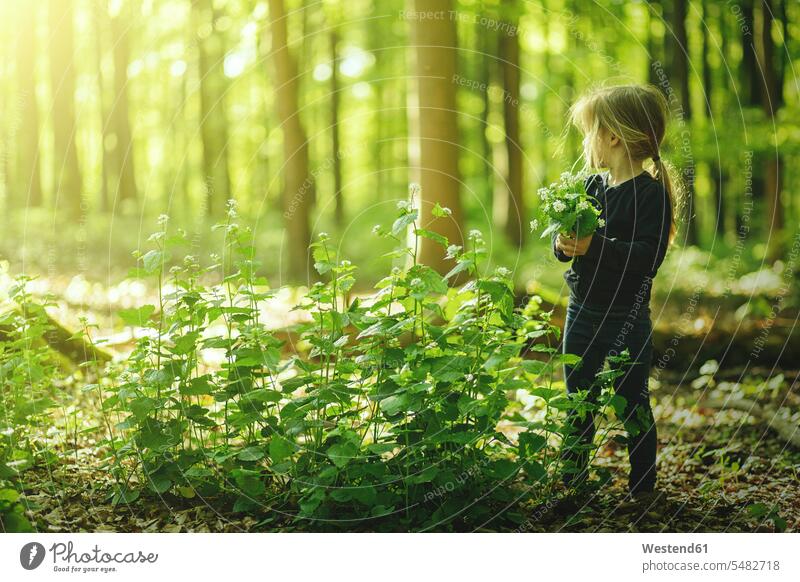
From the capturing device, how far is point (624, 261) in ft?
9.38

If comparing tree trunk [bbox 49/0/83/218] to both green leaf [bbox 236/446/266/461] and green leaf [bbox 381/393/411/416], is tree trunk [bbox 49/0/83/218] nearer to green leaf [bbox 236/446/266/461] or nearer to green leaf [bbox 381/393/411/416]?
green leaf [bbox 236/446/266/461]

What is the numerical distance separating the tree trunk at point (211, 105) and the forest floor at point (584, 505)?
34.4ft

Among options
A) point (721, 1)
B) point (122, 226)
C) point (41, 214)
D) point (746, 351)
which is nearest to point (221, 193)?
point (122, 226)

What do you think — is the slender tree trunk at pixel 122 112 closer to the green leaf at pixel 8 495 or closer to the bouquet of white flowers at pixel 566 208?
the green leaf at pixel 8 495

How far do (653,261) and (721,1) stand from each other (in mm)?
7760

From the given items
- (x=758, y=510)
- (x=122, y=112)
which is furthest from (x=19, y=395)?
(x=122, y=112)

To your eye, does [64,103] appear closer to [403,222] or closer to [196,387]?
[196,387]

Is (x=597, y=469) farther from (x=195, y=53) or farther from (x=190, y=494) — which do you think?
(x=195, y=53)

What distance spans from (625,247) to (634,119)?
1.90 ft

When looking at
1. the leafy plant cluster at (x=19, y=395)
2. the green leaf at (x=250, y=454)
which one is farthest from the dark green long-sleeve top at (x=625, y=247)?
the leafy plant cluster at (x=19, y=395)

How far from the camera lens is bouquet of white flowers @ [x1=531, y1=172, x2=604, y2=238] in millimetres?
2611

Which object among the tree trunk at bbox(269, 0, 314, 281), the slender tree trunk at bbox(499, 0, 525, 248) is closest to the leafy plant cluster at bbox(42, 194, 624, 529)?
the tree trunk at bbox(269, 0, 314, 281)
